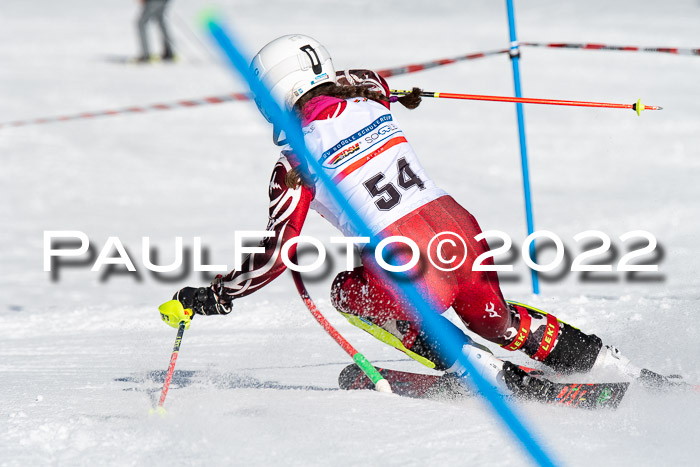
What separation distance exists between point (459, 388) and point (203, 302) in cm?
107

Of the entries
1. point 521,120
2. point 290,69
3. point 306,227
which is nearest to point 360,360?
point 290,69

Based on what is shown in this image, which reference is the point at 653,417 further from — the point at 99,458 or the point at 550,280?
the point at 550,280

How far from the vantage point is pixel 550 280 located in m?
6.96

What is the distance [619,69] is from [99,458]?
12859 mm

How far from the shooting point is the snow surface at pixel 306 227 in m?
3.17

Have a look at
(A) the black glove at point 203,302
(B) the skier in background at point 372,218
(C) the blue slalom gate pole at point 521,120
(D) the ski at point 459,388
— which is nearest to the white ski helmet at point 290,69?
(B) the skier in background at point 372,218

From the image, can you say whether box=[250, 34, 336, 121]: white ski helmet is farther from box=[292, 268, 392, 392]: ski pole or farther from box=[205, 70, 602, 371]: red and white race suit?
box=[292, 268, 392, 392]: ski pole

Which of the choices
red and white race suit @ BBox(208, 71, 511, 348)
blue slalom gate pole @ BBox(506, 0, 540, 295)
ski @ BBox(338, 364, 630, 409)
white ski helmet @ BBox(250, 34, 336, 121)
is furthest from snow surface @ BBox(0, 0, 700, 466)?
white ski helmet @ BBox(250, 34, 336, 121)

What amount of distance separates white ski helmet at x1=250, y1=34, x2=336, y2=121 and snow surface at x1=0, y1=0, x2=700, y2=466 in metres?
1.20

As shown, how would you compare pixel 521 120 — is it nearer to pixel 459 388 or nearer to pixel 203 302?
pixel 459 388

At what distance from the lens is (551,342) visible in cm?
379

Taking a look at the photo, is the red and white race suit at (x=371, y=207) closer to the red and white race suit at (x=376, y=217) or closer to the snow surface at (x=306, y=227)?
the red and white race suit at (x=376, y=217)

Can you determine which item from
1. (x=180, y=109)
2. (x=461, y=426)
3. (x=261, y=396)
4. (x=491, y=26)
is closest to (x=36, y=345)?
(x=261, y=396)

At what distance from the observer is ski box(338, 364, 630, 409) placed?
11.4 ft
